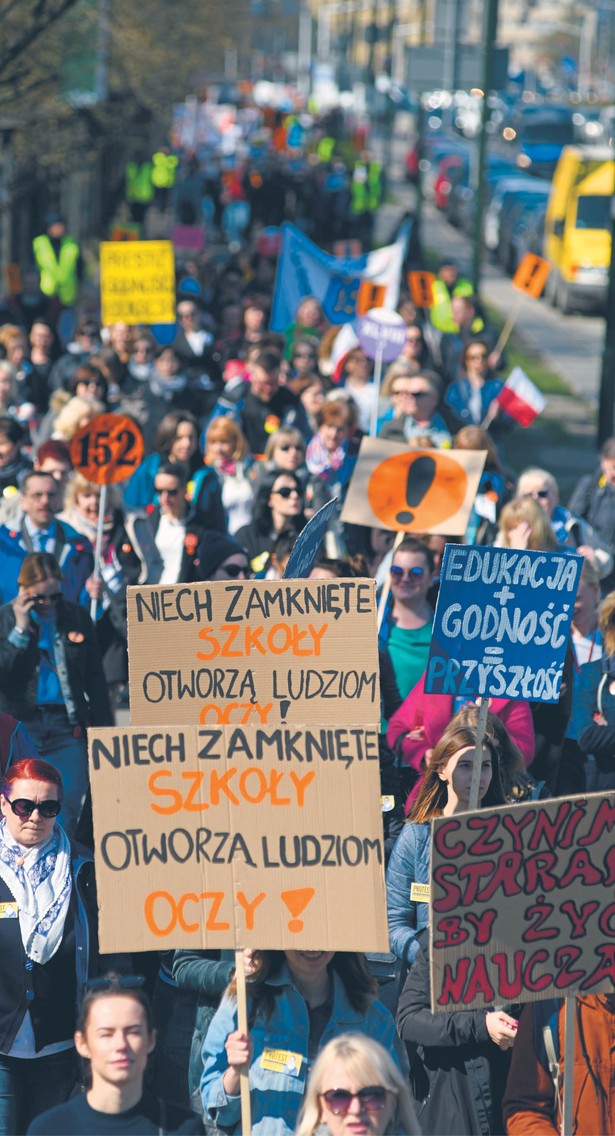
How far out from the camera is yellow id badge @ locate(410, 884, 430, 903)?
5.29m

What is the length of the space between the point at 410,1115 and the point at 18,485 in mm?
5725

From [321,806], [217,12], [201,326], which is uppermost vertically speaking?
[217,12]

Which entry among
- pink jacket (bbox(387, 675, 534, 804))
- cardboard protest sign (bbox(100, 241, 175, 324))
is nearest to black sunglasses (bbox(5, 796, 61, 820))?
pink jacket (bbox(387, 675, 534, 804))

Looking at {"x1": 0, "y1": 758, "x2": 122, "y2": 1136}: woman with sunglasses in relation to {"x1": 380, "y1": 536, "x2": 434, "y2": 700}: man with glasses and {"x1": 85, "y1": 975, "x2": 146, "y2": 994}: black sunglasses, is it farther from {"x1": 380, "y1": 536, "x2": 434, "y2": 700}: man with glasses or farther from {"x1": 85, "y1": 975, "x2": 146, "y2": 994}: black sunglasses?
{"x1": 380, "y1": 536, "x2": 434, "y2": 700}: man with glasses

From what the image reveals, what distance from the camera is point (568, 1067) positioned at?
173 inches

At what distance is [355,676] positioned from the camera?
225 inches

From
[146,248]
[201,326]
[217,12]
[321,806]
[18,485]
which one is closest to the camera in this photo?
[321,806]

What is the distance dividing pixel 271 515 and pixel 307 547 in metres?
1.98

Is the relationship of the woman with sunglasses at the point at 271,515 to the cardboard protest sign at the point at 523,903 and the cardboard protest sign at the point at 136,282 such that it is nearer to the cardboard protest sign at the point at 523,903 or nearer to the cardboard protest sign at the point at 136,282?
the cardboard protest sign at the point at 523,903

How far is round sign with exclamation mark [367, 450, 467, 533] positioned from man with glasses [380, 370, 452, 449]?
7.52 feet

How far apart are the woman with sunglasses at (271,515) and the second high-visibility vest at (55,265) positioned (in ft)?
29.5

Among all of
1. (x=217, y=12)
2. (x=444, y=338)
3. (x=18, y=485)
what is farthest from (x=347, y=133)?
(x=18, y=485)

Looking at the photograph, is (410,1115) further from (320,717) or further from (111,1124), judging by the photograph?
(320,717)

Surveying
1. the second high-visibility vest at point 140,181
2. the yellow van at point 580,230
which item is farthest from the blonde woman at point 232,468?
the yellow van at point 580,230
